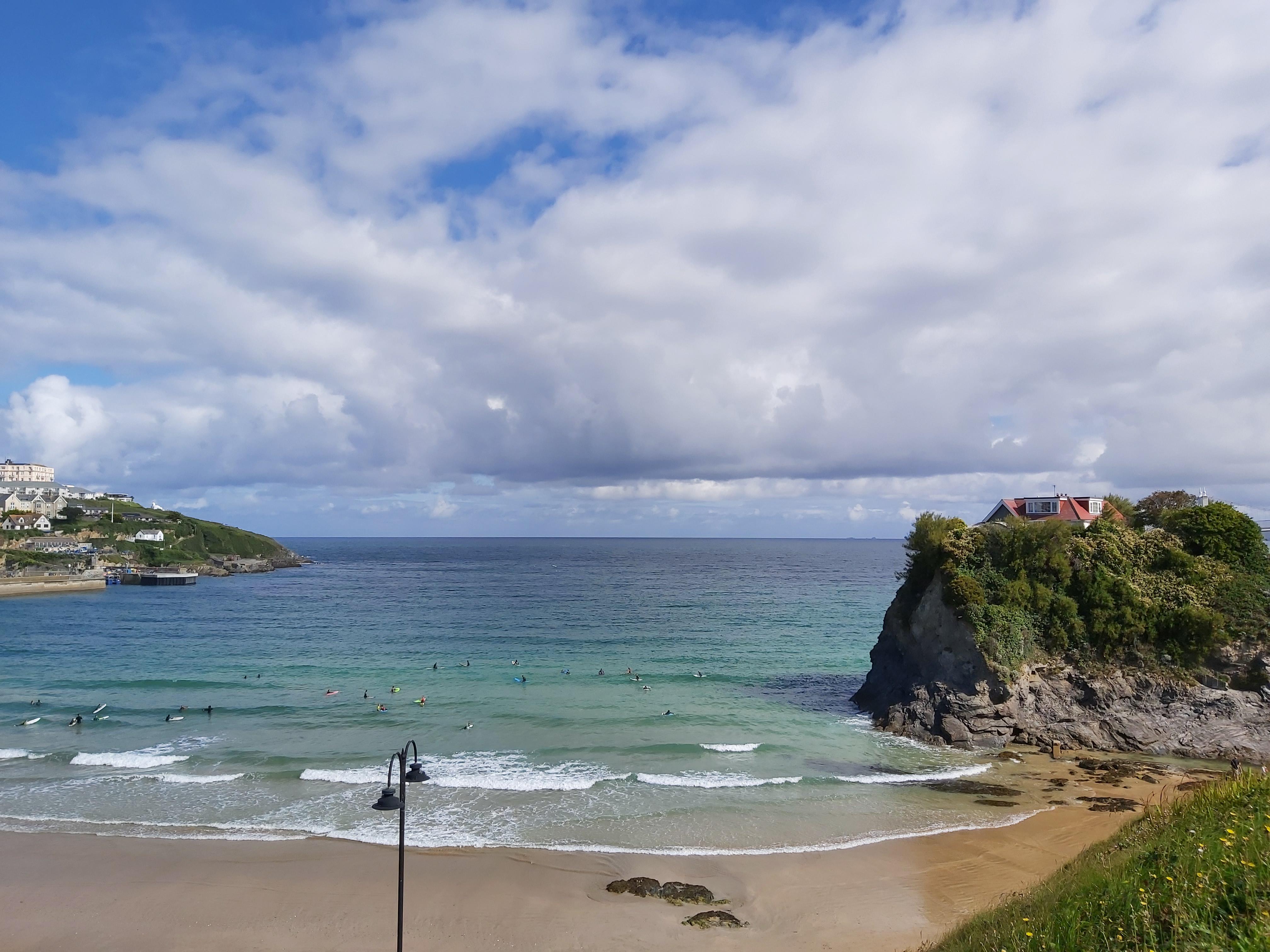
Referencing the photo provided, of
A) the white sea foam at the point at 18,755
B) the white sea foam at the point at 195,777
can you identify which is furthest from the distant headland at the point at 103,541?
the white sea foam at the point at 195,777

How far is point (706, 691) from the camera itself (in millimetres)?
42469

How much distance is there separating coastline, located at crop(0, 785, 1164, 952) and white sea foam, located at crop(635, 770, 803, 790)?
5.83 m

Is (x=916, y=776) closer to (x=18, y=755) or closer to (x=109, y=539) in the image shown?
(x=18, y=755)

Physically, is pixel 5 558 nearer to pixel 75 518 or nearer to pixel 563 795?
pixel 75 518

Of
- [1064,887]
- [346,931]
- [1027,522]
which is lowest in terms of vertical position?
[346,931]

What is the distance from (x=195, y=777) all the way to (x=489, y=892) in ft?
54.3

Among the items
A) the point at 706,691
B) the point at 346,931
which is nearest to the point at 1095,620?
the point at 706,691

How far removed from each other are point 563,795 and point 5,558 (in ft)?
410

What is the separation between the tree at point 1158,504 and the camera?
1569 inches

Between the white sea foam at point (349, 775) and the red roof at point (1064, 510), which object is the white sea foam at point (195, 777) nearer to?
the white sea foam at point (349, 775)

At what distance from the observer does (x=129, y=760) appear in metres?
30.6

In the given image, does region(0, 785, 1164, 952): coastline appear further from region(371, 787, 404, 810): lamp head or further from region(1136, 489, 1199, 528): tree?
region(1136, 489, 1199, 528): tree

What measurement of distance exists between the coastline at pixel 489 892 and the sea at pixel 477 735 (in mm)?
1017

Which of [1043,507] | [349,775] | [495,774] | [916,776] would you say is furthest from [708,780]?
[1043,507]
